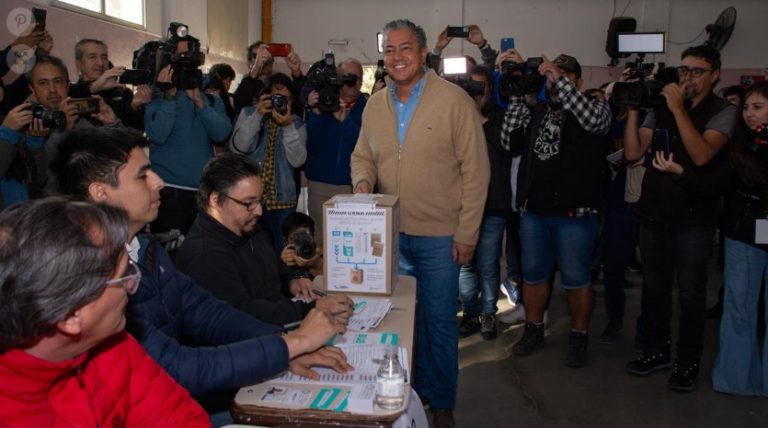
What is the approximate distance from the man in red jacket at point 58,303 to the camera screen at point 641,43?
3.94 metres

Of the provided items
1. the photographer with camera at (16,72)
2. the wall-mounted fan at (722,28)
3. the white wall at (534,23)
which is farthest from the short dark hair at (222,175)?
the wall-mounted fan at (722,28)

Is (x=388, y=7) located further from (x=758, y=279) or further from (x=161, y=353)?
(x=161, y=353)

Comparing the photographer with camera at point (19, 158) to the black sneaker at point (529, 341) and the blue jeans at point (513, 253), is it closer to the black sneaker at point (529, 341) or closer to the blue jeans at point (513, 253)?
the black sneaker at point (529, 341)

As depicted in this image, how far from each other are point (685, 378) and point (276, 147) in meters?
2.60

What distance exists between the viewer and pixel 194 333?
1858 millimetres

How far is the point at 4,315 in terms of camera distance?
99 centimetres

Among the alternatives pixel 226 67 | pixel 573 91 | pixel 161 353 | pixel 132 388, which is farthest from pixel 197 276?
pixel 226 67

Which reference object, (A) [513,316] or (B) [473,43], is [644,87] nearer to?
(B) [473,43]

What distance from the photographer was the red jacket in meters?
1.04

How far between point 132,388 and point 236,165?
41.1 inches

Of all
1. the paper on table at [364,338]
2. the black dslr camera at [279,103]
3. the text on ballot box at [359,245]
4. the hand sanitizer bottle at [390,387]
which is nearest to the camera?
the hand sanitizer bottle at [390,387]

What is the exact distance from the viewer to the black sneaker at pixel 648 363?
3.30m

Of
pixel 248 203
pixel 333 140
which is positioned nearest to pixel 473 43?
pixel 333 140

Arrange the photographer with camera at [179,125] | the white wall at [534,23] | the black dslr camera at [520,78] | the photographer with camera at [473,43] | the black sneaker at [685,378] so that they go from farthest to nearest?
1. the white wall at [534,23]
2. the photographer with camera at [473,43]
3. the photographer with camera at [179,125]
4. the black dslr camera at [520,78]
5. the black sneaker at [685,378]
